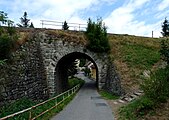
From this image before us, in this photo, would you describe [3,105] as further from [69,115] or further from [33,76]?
[33,76]

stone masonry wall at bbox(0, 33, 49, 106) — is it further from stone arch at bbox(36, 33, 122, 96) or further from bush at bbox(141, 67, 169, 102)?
bush at bbox(141, 67, 169, 102)

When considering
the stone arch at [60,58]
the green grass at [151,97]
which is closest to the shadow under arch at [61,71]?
the stone arch at [60,58]

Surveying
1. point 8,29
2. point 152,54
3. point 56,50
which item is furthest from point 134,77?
point 8,29

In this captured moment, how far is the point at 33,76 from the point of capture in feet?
76.0

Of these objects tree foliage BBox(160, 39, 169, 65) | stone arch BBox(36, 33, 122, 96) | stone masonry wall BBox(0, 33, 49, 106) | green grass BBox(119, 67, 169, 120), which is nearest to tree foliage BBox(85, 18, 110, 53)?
stone arch BBox(36, 33, 122, 96)

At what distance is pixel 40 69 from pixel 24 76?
569cm

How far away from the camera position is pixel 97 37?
1186 inches

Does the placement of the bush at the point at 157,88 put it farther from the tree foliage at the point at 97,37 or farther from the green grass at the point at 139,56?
the tree foliage at the point at 97,37

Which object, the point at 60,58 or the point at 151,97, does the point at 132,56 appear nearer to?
the point at 60,58

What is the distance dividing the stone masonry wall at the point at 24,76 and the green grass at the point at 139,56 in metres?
8.19

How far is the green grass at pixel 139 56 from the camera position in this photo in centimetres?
2695

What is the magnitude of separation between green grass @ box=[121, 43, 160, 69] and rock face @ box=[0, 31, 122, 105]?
1.83 m

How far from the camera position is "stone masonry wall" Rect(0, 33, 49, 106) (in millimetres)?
17141

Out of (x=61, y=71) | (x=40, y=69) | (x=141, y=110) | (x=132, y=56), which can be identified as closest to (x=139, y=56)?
(x=132, y=56)
